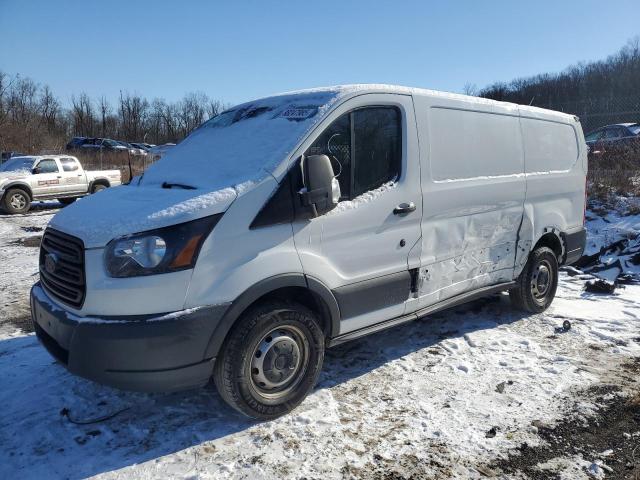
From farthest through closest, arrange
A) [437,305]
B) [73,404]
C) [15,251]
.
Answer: [15,251] → [437,305] → [73,404]

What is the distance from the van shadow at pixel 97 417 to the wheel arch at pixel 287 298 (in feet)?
2.01

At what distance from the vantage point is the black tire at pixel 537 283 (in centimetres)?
523

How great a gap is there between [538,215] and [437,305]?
1.78 m

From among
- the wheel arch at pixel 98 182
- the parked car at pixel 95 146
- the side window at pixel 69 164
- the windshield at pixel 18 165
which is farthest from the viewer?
the parked car at pixel 95 146

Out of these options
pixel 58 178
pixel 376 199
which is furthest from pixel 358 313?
pixel 58 178

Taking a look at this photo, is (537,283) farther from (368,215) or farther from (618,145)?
(618,145)

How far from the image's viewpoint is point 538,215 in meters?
5.14

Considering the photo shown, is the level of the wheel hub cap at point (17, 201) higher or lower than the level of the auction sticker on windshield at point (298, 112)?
lower

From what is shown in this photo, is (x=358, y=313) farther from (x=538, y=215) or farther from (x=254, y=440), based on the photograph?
(x=538, y=215)

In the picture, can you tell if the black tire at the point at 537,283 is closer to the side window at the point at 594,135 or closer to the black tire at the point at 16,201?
the side window at the point at 594,135

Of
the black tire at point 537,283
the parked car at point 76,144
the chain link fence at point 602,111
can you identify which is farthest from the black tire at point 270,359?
the parked car at point 76,144

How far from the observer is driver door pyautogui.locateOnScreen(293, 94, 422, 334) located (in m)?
3.33

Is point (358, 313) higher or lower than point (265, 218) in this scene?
lower

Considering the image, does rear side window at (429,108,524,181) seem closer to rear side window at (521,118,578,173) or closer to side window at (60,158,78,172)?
rear side window at (521,118,578,173)
